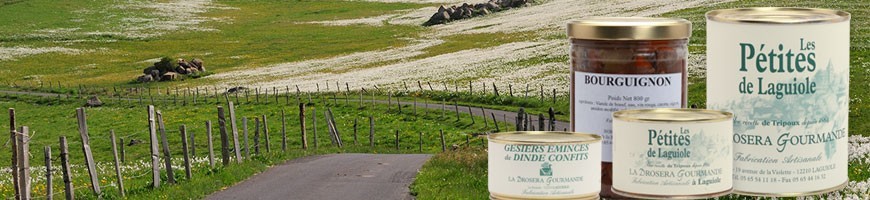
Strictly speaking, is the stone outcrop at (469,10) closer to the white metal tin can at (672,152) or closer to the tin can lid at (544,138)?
the tin can lid at (544,138)

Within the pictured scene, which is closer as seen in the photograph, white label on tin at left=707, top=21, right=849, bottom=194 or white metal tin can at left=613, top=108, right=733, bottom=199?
white metal tin can at left=613, top=108, right=733, bottom=199

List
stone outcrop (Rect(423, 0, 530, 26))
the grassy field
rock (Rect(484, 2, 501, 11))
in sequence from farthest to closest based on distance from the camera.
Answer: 1. rock (Rect(484, 2, 501, 11))
2. stone outcrop (Rect(423, 0, 530, 26))
3. the grassy field

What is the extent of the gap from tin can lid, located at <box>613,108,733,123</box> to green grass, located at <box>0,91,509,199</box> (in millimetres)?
21833

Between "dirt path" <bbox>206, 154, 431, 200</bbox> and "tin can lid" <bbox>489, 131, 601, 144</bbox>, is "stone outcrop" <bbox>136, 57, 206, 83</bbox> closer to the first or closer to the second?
"dirt path" <bbox>206, 154, 431, 200</bbox>

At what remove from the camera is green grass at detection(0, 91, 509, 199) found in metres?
34.7

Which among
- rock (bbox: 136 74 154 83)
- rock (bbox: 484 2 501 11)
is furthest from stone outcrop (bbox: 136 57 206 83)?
rock (bbox: 484 2 501 11)

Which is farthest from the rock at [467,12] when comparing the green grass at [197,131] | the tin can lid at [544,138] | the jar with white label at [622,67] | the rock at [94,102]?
the tin can lid at [544,138]

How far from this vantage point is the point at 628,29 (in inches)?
406

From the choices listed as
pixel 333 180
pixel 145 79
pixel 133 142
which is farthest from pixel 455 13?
pixel 333 180

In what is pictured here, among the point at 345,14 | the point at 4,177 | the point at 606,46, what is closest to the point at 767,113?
the point at 606,46

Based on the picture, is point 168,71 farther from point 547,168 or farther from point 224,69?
point 547,168

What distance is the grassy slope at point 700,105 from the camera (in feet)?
79.7

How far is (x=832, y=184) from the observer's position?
1131 centimetres

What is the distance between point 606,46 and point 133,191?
77.1 ft
